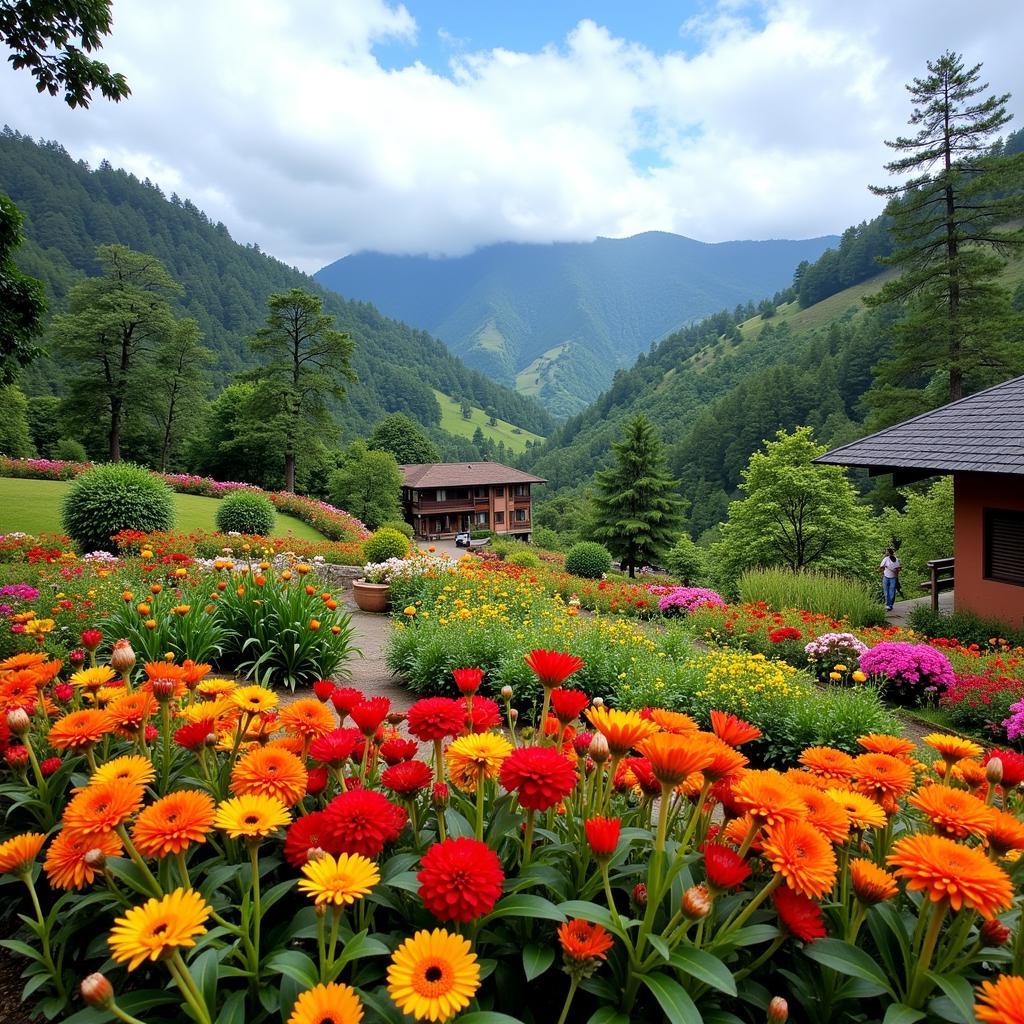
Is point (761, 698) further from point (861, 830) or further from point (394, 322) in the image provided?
point (394, 322)

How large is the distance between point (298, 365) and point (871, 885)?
1200 inches

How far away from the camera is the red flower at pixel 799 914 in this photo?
1.06 meters

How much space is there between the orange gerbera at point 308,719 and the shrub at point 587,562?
18.3 m

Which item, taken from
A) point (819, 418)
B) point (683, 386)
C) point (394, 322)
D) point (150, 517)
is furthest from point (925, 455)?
point (394, 322)

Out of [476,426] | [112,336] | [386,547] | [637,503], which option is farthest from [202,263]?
[386,547]

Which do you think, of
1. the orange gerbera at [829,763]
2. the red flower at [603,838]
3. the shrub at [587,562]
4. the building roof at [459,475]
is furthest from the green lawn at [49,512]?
the building roof at [459,475]

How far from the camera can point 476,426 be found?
11500 cm

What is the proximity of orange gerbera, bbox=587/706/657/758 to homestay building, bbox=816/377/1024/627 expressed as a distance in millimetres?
9609

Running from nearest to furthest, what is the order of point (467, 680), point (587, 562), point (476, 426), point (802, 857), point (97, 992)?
point (97, 992) < point (802, 857) < point (467, 680) < point (587, 562) < point (476, 426)

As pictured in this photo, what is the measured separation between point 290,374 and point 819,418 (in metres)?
43.3

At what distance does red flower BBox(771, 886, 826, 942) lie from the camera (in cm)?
106

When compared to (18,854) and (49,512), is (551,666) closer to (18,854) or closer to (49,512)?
(18,854)

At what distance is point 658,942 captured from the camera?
1.04 metres

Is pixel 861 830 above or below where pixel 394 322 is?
below
